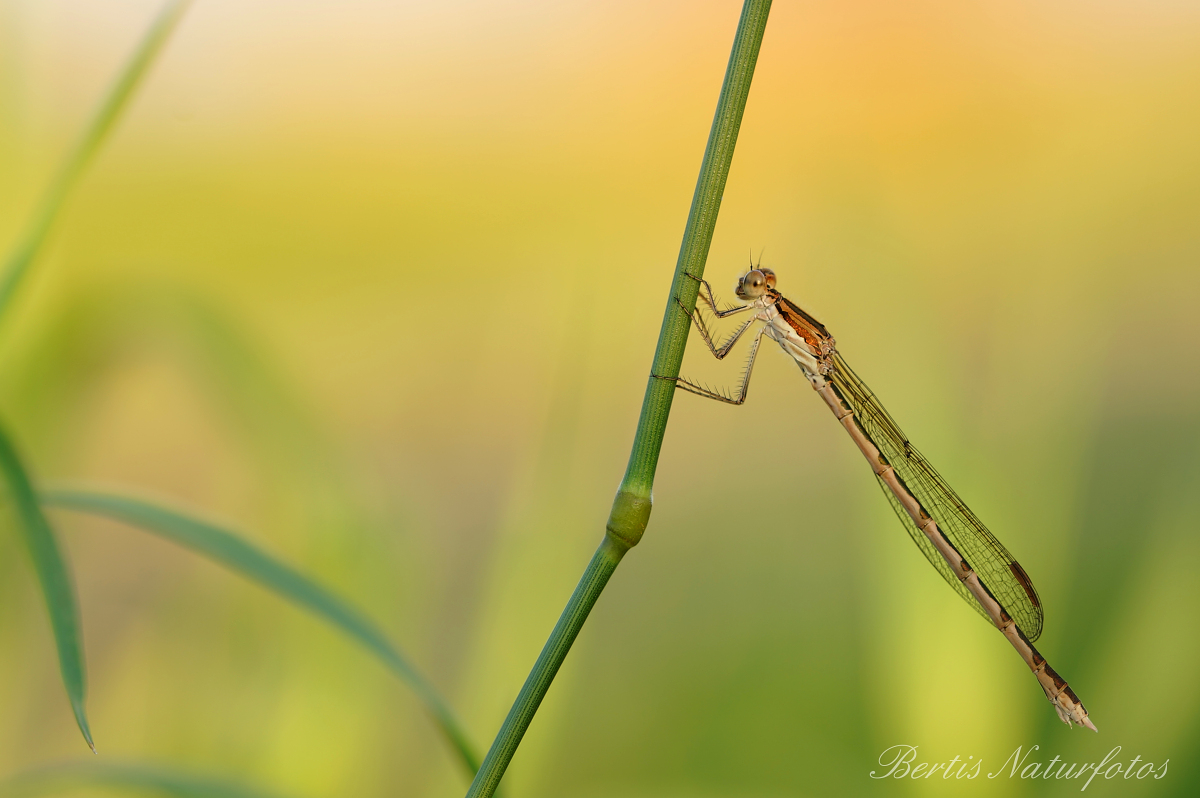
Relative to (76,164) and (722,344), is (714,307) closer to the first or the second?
(722,344)

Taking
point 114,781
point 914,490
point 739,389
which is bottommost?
point 114,781

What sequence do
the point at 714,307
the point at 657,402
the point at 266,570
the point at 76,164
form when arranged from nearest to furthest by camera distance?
1. the point at 657,402
2. the point at 266,570
3. the point at 76,164
4. the point at 714,307

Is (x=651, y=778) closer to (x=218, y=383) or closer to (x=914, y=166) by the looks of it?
(x=218, y=383)

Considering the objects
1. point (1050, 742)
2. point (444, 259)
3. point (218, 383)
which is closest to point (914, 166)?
point (444, 259)

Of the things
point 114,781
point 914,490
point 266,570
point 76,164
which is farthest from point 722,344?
point 114,781

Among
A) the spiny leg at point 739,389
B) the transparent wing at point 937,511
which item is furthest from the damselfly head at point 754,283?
the transparent wing at point 937,511

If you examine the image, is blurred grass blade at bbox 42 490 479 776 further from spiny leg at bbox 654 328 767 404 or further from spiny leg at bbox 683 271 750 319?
spiny leg at bbox 683 271 750 319

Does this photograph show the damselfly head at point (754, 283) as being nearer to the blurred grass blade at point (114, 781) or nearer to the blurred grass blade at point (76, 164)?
the blurred grass blade at point (76, 164)
